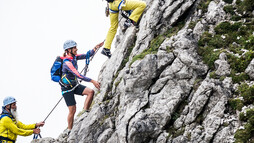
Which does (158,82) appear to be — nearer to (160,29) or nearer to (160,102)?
(160,102)

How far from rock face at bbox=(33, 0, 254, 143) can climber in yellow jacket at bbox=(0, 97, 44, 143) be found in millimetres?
→ 1550

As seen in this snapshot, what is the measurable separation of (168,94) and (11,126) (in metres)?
8.71

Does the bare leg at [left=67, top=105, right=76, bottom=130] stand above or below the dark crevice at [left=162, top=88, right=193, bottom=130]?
below

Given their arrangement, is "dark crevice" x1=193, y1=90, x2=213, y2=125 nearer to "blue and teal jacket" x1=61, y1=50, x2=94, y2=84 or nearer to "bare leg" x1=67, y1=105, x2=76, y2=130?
"blue and teal jacket" x1=61, y1=50, x2=94, y2=84

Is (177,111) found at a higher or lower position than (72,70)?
lower

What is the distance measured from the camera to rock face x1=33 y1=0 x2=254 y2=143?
9664 millimetres

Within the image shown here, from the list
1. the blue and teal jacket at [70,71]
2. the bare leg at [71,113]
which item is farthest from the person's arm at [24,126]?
the blue and teal jacket at [70,71]

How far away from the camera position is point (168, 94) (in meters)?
11.0

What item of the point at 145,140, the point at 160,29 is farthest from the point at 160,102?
the point at 160,29

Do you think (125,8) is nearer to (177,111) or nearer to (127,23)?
(127,23)

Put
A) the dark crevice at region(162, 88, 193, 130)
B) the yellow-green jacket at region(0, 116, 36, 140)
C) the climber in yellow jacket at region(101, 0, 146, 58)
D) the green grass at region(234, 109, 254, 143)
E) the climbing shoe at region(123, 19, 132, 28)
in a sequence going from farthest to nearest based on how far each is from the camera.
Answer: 1. the climbing shoe at region(123, 19, 132, 28)
2. the climber in yellow jacket at region(101, 0, 146, 58)
3. the yellow-green jacket at region(0, 116, 36, 140)
4. the dark crevice at region(162, 88, 193, 130)
5. the green grass at region(234, 109, 254, 143)

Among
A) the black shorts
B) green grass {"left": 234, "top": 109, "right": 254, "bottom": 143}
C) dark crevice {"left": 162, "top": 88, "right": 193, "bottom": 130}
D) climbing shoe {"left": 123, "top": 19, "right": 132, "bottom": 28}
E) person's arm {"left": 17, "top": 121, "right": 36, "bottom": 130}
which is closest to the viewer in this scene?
green grass {"left": 234, "top": 109, "right": 254, "bottom": 143}

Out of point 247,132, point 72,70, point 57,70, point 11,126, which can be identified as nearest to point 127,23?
point 72,70

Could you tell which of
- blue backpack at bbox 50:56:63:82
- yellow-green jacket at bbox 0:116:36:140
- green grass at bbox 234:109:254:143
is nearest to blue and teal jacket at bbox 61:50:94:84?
blue backpack at bbox 50:56:63:82
